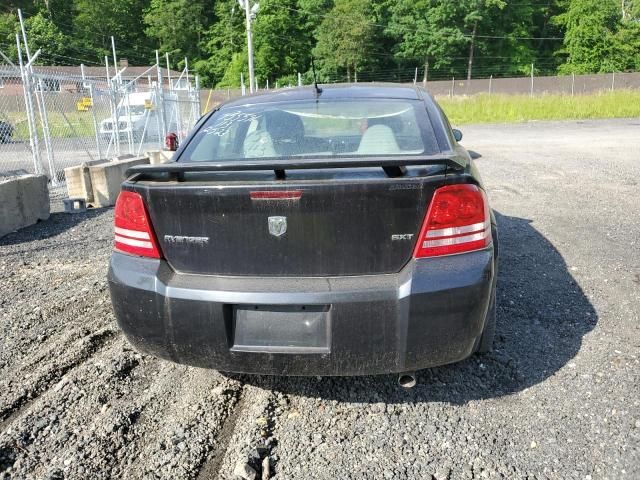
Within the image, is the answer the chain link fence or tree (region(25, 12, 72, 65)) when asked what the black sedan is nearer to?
the chain link fence

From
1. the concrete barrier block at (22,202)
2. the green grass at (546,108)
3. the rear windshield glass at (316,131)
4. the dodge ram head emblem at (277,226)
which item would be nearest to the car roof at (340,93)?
the rear windshield glass at (316,131)

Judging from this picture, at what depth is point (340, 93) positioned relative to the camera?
3504mm

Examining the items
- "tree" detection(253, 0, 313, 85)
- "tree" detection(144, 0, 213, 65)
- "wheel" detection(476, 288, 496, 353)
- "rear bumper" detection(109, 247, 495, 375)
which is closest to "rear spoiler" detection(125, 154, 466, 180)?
"rear bumper" detection(109, 247, 495, 375)

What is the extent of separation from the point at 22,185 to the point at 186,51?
72.3 metres

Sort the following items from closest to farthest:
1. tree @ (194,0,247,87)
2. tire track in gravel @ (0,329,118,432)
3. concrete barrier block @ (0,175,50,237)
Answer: tire track in gravel @ (0,329,118,432) → concrete barrier block @ (0,175,50,237) → tree @ (194,0,247,87)

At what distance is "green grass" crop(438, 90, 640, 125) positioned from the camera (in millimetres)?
27453

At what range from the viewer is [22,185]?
21.5 ft

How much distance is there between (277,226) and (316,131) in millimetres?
1069

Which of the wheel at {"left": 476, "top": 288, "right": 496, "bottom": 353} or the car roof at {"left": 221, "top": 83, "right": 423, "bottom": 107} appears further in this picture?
the car roof at {"left": 221, "top": 83, "right": 423, "bottom": 107}

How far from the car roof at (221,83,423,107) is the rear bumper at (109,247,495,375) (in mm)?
1486

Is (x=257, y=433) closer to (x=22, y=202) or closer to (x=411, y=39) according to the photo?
(x=22, y=202)

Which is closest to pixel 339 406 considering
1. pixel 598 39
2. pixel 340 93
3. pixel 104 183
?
pixel 340 93

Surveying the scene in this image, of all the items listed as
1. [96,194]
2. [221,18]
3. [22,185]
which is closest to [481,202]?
[22,185]

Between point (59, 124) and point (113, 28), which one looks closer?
point (59, 124)
